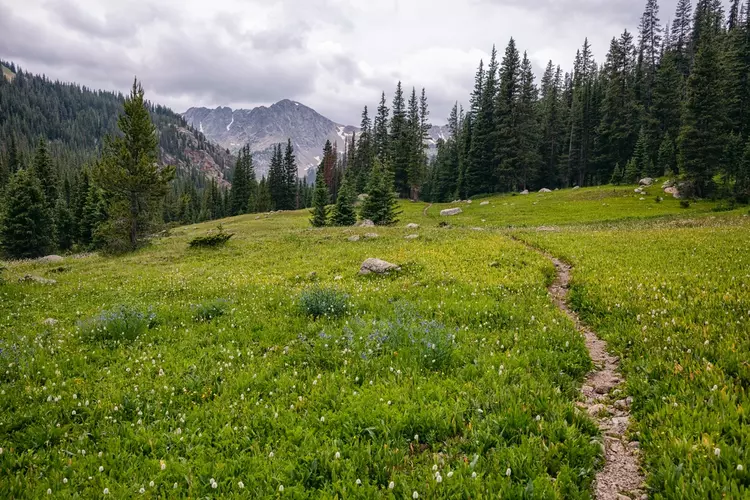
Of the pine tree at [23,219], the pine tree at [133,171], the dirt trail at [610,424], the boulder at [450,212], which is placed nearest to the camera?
the dirt trail at [610,424]

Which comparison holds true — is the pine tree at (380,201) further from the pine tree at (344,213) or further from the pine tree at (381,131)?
the pine tree at (381,131)

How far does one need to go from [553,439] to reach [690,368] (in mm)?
2932

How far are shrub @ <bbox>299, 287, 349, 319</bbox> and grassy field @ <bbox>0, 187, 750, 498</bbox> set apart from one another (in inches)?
2.5

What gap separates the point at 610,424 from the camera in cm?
544

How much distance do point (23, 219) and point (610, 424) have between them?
2635 inches

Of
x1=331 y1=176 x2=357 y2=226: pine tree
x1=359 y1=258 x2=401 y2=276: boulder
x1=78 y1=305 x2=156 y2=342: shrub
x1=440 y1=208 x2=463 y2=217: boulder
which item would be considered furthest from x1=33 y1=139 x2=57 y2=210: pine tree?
x1=78 y1=305 x2=156 y2=342: shrub

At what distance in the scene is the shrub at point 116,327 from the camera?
9.22 m

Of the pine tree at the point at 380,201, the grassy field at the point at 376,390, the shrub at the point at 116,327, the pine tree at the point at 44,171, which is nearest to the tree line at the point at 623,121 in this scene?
the pine tree at the point at 380,201

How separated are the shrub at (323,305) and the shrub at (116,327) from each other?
4.06 metres

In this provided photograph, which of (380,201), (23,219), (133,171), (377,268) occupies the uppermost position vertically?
(133,171)

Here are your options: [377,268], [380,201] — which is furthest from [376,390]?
[380,201]

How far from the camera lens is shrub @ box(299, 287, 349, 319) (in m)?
10.4

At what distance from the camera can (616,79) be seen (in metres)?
80.6

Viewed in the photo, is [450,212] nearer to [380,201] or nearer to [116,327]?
[380,201]
